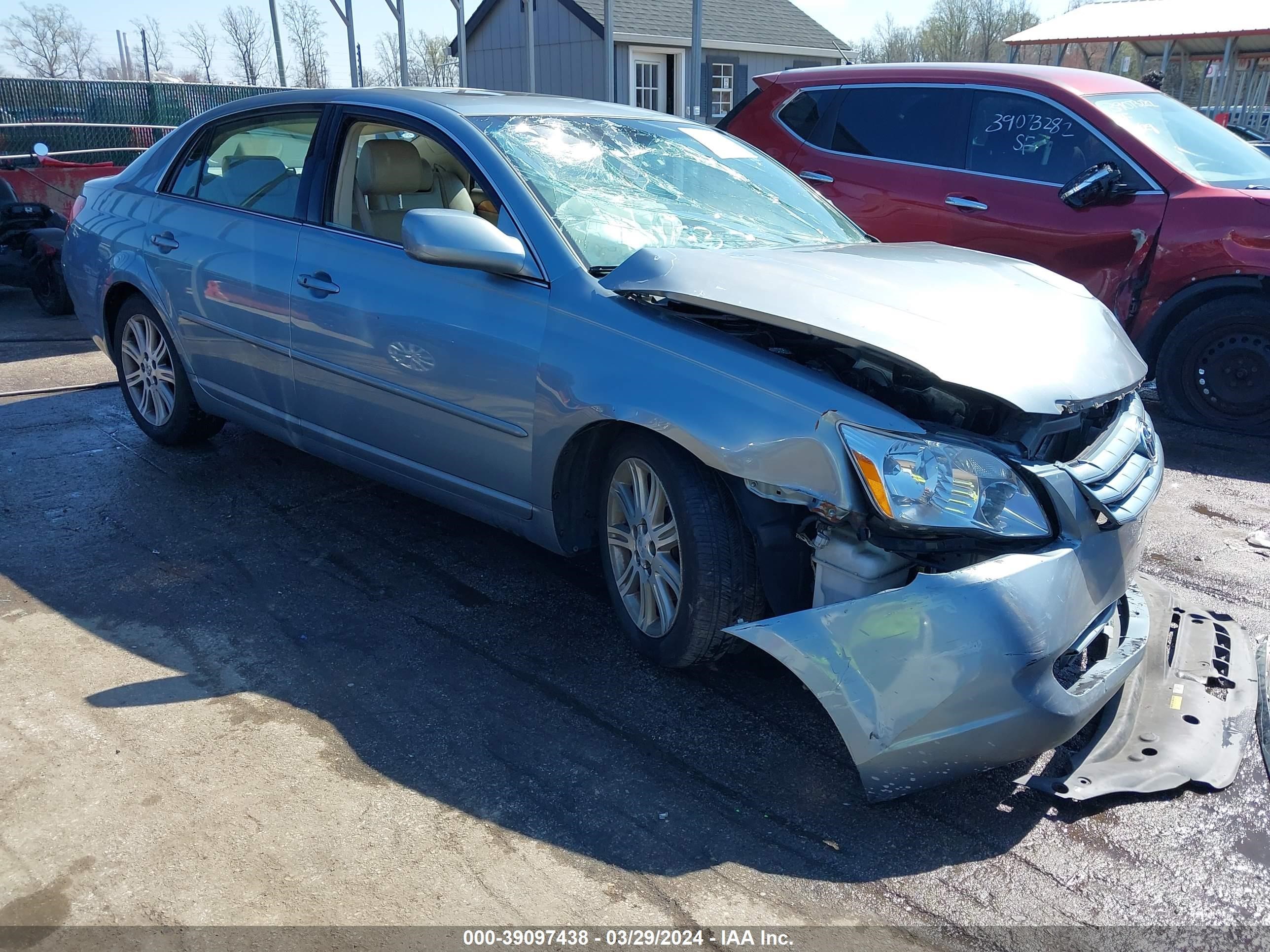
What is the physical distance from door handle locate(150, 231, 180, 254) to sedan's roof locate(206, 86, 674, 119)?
2.48 feet

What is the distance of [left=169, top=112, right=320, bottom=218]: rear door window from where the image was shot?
4.48 m

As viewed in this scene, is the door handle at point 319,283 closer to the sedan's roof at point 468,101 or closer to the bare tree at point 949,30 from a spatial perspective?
the sedan's roof at point 468,101

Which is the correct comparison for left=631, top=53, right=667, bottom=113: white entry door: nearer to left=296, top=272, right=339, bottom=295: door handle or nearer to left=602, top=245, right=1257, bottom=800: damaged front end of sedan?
left=296, top=272, right=339, bottom=295: door handle

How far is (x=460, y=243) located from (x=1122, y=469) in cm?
208

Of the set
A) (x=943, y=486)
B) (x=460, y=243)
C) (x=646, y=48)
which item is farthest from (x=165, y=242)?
(x=646, y=48)

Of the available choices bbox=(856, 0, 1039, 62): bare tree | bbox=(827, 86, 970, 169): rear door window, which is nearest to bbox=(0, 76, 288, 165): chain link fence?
bbox=(827, 86, 970, 169): rear door window

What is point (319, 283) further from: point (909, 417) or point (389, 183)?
point (909, 417)

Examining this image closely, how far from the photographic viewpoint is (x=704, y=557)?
3.05 meters

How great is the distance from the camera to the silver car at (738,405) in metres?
2.60

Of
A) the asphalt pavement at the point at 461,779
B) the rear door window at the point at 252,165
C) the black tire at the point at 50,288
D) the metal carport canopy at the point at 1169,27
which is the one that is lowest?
the asphalt pavement at the point at 461,779

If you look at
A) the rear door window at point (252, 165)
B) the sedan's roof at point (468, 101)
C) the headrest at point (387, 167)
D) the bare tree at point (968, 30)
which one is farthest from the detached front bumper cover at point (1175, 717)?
the bare tree at point (968, 30)

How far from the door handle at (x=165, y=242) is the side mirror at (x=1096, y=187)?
4708 millimetres

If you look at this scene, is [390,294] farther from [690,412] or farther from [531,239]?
[690,412]

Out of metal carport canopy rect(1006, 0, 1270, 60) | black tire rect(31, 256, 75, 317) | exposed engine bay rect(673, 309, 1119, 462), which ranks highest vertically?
metal carport canopy rect(1006, 0, 1270, 60)
